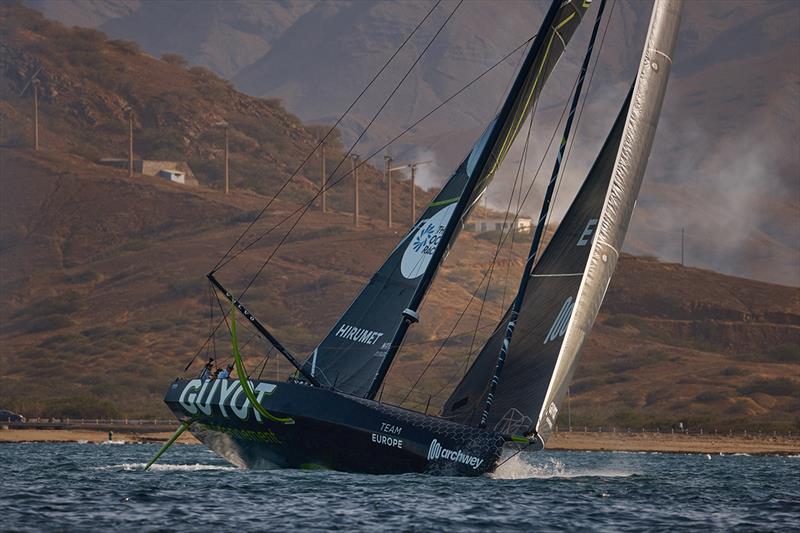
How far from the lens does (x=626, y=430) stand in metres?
90.2

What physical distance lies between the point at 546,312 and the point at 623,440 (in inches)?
1960

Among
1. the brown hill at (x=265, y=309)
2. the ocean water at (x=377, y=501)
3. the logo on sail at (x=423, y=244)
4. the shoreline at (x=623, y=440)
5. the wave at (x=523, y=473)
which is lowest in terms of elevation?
the ocean water at (x=377, y=501)

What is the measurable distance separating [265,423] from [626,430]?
192 feet

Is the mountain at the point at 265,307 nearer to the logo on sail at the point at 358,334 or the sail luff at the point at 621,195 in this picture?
the logo on sail at the point at 358,334

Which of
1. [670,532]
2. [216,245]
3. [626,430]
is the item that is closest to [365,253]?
[216,245]

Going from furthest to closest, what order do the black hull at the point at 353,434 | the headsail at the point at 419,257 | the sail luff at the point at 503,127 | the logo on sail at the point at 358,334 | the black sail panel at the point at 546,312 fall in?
the logo on sail at the point at 358,334
the headsail at the point at 419,257
the sail luff at the point at 503,127
the black hull at the point at 353,434
the black sail panel at the point at 546,312

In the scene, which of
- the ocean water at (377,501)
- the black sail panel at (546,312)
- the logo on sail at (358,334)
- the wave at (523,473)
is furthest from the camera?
the logo on sail at (358,334)

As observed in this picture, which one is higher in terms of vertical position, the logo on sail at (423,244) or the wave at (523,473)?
the logo on sail at (423,244)

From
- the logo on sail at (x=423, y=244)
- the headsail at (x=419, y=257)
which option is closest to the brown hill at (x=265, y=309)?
the logo on sail at (x=423, y=244)

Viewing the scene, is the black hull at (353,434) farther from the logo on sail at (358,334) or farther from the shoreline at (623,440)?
the shoreline at (623,440)

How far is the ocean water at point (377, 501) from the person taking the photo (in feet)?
86.5

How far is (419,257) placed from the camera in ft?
121

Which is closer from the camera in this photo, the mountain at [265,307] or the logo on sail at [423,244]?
the logo on sail at [423,244]

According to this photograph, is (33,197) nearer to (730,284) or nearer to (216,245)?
(216,245)
